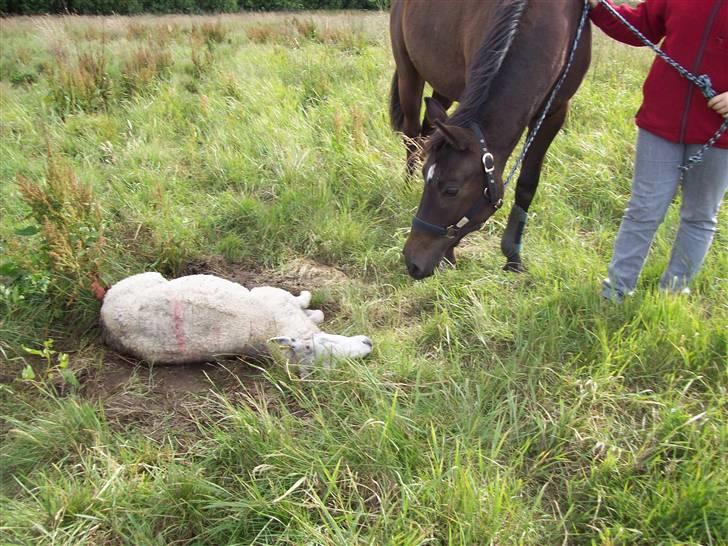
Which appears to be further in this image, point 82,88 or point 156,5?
point 156,5

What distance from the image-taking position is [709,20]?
2.15 meters

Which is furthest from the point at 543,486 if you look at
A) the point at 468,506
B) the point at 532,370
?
the point at 532,370

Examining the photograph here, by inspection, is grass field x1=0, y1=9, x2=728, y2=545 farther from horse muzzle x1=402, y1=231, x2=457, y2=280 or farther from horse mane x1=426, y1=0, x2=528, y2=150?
horse mane x1=426, y1=0, x2=528, y2=150

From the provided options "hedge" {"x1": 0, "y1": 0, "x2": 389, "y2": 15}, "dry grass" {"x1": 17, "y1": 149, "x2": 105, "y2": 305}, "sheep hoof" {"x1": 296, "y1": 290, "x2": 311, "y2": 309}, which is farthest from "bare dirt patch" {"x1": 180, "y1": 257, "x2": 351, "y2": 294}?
"hedge" {"x1": 0, "y1": 0, "x2": 389, "y2": 15}

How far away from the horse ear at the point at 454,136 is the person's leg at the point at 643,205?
0.94 m

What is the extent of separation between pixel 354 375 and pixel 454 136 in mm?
1150

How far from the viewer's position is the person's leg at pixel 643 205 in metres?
2.45

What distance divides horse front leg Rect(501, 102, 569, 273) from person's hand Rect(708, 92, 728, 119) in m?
0.96

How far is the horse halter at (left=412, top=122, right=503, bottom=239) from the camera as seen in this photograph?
2.36 metres

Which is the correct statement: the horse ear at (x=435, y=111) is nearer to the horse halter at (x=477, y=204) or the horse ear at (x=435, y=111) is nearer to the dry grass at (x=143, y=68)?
the horse halter at (x=477, y=204)

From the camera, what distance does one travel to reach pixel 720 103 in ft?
7.16

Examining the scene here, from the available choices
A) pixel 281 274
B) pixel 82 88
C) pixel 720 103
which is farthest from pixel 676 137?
pixel 82 88

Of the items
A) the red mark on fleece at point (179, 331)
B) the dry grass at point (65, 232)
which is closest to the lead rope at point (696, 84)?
the red mark on fleece at point (179, 331)

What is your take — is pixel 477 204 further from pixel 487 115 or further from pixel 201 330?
pixel 201 330
